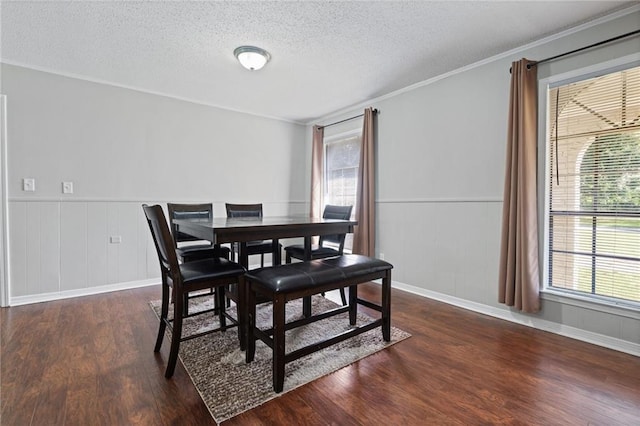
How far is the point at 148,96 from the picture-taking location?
3830mm

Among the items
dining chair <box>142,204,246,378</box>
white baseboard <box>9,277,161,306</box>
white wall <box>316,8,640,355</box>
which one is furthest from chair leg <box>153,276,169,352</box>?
white wall <box>316,8,640,355</box>

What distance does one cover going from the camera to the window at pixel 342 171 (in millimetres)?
4598

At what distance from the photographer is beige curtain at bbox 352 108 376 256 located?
3.98 meters

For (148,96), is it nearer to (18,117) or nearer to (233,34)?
(18,117)

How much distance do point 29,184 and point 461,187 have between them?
4.54 m

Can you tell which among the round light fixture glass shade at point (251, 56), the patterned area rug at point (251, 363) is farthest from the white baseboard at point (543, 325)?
the round light fixture glass shade at point (251, 56)

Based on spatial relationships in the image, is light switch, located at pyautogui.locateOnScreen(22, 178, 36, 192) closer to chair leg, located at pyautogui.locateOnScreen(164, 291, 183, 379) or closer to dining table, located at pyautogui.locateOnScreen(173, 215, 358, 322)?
dining table, located at pyautogui.locateOnScreen(173, 215, 358, 322)

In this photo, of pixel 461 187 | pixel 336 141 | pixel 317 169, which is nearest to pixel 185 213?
pixel 317 169

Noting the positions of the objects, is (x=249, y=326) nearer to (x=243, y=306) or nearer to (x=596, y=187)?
(x=243, y=306)

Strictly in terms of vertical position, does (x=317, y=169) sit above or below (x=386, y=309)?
above

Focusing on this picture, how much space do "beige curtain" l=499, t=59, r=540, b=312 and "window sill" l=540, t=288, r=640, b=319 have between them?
11cm

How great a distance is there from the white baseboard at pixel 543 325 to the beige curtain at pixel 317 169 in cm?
221

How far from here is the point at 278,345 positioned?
1715mm

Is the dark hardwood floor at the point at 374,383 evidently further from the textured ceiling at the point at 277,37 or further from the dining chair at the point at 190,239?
the textured ceiling at the point at 277,37
